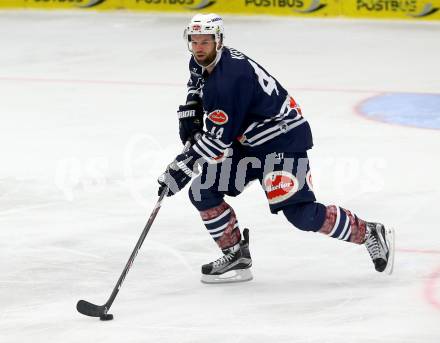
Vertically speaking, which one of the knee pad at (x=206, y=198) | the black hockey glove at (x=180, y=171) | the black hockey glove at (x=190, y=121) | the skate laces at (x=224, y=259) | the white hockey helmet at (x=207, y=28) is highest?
the white hockey helmet at (x=207, y=28)

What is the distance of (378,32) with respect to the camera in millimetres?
13227

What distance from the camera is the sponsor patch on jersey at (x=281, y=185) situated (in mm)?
5297

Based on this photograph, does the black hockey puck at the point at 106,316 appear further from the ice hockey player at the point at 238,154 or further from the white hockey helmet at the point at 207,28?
the white hockey helmet at the point at 207,28

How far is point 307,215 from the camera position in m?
5.31

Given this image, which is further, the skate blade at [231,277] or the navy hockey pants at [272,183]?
the skate blade at [231,277]

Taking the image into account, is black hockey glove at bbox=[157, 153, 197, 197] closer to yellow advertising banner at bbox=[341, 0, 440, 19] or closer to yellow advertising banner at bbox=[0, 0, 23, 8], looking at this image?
yellow advertising banner at bbox=[341, 0, 440, 19]

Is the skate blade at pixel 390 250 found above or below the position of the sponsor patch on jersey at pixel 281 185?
below

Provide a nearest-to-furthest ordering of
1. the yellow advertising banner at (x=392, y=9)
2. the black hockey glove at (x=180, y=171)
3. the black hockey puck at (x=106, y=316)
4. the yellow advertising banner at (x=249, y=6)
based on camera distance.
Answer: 1. the black hockey puck at (x=106, y=316)
2. the black hockey glove at (x=180, y=171)
3. the yellow advertising banner at (x=392, y=9)
4. the yellow advertising banner at (x=249, y=6)

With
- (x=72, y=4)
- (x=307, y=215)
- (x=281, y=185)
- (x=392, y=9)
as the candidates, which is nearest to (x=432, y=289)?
(x=307, y=215)

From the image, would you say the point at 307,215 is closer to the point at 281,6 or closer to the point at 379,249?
the point at 379,249

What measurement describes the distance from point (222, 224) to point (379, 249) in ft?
2.40

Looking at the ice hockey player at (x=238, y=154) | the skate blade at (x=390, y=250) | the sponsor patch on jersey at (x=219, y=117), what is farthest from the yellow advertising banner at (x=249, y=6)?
the sponsor patch on jersey at (x=219, y=117)

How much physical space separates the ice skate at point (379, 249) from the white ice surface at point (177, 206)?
0.05m

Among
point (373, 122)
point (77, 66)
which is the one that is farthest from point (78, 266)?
point (77, 66)
